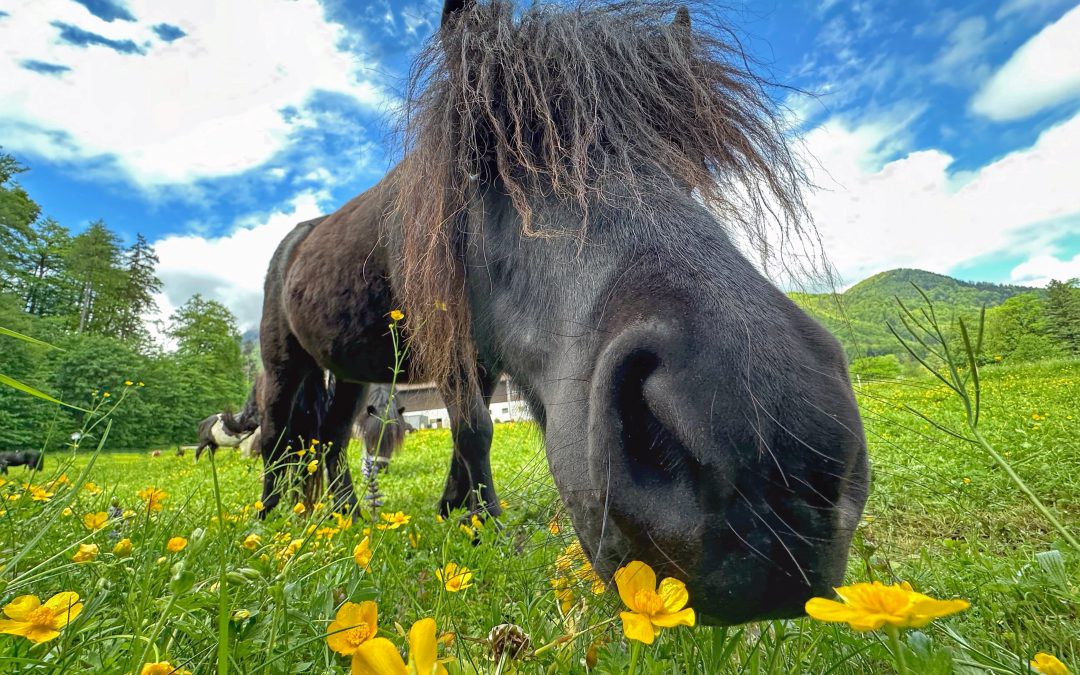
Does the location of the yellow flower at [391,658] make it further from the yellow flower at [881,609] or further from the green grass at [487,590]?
the yellow flower at [881,609]

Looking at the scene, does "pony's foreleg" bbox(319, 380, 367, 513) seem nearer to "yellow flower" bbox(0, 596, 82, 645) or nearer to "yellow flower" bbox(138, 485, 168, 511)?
"yellow flower" bbox(138, 485, 168, 511)

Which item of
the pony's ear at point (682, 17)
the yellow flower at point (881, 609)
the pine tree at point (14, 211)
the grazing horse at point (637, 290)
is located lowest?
the yellow flower at point (881, 609)

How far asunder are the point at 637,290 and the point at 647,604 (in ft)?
2.28

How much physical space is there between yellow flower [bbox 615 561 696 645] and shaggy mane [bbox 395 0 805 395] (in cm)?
103

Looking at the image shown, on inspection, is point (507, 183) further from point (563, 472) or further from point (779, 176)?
point (779, 176)

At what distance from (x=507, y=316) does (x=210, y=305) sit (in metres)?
53.7

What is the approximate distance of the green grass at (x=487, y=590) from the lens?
0.79 metres

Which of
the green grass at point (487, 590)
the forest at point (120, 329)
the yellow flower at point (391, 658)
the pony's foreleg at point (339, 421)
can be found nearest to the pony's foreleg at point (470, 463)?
the green grass at point (487, 590)

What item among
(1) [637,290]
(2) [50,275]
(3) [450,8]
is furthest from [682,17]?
(2) [50,275]

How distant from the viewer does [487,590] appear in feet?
6.12

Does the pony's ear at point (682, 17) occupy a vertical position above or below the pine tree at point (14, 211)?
below

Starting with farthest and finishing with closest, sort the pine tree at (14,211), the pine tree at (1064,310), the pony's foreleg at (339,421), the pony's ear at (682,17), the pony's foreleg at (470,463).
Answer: the pine tree at (14,211), the pony's foreleg at (339,421), the pine tree at (1064,310), the pony's foreleg at (470,463), the pony's ear at (682,17)

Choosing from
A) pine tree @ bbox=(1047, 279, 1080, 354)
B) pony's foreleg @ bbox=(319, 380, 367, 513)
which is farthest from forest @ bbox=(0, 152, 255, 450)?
pine tree @ bbox=(1047, 279, 1080, 354)

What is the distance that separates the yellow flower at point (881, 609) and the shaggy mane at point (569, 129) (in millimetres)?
1132
